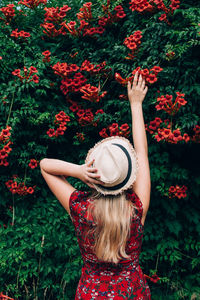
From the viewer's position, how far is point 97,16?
137 inches

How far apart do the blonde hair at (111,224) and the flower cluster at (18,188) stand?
6.56 ft

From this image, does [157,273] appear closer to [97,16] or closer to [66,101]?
[66,101]

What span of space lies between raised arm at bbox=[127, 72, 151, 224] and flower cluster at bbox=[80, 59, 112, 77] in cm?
147

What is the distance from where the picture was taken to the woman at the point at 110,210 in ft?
4.79

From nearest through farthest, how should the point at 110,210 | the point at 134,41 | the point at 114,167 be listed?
1. the point at 114,167
2. the point at 110,210
3. the point at 134,41

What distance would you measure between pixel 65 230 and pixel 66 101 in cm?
171

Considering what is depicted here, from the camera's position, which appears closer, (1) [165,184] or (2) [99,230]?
(2) [99,230]

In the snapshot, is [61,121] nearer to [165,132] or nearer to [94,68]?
[94,68]

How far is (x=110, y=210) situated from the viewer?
1520 mm

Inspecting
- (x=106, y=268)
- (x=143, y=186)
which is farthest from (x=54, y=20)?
(x=106, y=268)

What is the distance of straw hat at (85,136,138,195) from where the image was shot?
55.8 inches

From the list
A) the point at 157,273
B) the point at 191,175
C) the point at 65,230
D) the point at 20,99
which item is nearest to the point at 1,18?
the point at 20,99

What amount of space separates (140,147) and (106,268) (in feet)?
2.61

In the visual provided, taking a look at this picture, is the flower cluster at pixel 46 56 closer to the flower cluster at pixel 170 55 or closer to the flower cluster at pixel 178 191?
the flower cluster at pixel 170 55
